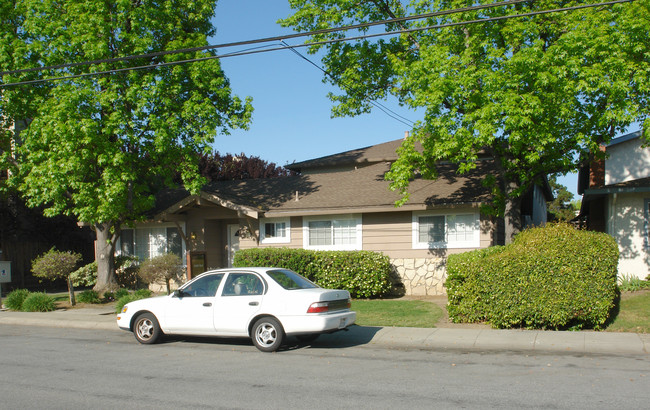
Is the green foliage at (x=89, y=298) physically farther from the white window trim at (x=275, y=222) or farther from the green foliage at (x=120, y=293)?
the white window trim at (x=275, y=222)

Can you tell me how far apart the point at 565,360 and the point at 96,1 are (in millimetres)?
15789

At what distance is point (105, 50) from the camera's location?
16.7m

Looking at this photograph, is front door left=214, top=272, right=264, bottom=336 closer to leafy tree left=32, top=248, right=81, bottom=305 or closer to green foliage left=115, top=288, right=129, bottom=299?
green foliage left=115, top=288, right=129, bottom=299

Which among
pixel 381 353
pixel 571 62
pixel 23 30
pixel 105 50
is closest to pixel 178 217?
pixel 105 50

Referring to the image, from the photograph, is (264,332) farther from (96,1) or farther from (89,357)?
(96,1)

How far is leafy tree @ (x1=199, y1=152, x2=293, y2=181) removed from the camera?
31.6m

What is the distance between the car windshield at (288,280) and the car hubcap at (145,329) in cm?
273

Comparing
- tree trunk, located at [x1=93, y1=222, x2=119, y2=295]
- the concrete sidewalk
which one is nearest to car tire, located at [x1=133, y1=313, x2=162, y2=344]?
the concrete sidewalk

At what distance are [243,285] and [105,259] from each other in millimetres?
10558

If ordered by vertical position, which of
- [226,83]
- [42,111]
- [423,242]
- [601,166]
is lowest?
[423,242]

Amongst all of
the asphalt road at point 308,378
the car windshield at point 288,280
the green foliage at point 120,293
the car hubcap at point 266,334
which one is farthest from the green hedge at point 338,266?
the car hubcap at point 266,334

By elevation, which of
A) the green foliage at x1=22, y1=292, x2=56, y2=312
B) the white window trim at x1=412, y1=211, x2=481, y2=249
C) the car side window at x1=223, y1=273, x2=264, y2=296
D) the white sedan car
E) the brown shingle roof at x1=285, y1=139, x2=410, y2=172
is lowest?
the green foliage at x1=22, y1=292, x2=56, y2=312

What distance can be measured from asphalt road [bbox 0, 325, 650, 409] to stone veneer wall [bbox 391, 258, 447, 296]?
286 inches

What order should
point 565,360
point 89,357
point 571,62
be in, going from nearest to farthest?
1. point 565,360
2. point 89,357
3. point 571,62
